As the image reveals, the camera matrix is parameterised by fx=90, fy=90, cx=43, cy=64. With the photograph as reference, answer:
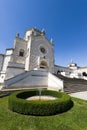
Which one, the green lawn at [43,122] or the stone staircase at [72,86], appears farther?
the stone staircase at [72,86]

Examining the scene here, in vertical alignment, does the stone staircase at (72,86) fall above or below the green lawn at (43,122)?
above

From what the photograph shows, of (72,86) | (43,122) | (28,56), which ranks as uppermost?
(28,56)

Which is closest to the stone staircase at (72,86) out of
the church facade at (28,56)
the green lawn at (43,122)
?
the church facade at (28,56)

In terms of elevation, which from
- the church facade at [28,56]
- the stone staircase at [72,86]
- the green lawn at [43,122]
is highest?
the church facade at [28,56]

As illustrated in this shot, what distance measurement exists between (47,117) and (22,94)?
12.7ft

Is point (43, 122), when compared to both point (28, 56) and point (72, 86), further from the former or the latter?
point (28, 56)

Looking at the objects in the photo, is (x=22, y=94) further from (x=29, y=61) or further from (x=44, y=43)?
(x=44, y=43)

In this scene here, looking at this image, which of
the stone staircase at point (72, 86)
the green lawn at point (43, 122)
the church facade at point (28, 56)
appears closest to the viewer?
the green lawn at point (43, 122)

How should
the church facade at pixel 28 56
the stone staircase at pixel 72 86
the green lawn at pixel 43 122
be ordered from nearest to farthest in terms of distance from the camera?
the green lawn at pixel 43 122 < the stone staircase at pixel 72 86 < the church facade at pixel 28 56

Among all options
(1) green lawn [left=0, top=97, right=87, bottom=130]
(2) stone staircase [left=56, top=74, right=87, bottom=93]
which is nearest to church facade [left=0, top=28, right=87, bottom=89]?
(2) stone staircase [left=56, top=74, right=87, bottom=93]

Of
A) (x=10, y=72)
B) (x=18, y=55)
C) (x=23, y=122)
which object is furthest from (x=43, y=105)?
(x=18, y=55)

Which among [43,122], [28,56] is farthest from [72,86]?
[28,56]

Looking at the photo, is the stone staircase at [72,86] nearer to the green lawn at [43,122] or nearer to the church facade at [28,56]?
the church facade at [28,56]

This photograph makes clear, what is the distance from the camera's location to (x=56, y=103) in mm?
5938
